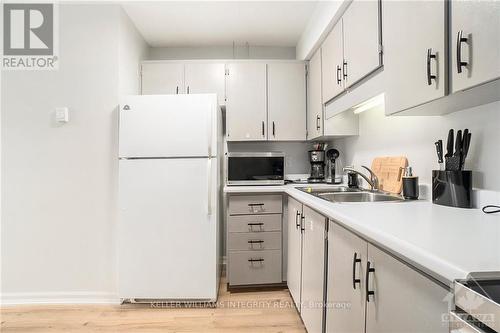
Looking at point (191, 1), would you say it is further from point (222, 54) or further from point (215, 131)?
point (215, 131)

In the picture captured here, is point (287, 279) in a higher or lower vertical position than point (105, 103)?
lower

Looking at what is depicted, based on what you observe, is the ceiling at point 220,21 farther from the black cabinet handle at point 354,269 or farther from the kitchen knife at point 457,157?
the black cabinet handle at point 354,269

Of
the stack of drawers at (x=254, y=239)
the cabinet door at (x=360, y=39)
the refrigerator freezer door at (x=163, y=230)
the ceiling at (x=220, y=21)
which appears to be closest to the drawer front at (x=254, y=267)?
the stack of drawers at (x=254, y=239)

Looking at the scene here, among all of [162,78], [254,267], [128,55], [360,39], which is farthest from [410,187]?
[128,55]

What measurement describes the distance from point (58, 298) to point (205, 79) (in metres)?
2.40

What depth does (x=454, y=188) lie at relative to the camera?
1098 millimetres

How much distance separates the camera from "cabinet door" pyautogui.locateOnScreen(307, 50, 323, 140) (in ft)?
7.64

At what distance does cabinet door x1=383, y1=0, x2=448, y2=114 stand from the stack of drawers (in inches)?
53.5

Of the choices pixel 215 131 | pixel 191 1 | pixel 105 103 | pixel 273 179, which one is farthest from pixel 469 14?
pixel 105 103

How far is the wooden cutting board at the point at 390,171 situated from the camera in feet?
5.13

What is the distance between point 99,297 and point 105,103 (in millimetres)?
1648

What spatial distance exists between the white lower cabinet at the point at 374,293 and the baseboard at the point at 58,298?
1.89m

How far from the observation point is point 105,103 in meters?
2.15

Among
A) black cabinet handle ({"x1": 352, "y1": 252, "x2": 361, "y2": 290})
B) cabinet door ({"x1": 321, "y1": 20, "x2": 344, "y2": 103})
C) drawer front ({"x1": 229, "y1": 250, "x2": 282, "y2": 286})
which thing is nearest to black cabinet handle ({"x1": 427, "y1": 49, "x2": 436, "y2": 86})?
black cabinet handle ({"x1": 352, "y1": 252, "x2": 361, "y2": 290})
